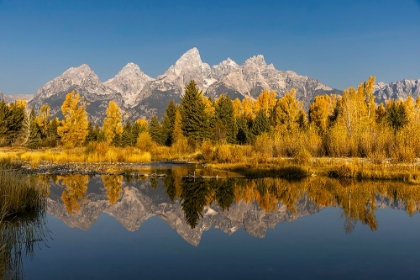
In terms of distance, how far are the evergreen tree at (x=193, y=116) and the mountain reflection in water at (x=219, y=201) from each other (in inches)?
982

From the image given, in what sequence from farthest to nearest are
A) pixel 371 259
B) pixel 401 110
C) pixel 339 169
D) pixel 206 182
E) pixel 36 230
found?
pixel 401 110, pixel 339 169, pixel 206 182, pixel 36 230, pixel 371 259

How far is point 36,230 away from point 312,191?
995 centimetres

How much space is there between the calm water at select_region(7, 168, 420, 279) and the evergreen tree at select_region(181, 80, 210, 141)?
27.2m

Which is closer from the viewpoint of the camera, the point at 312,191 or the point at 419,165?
the point at 312,191

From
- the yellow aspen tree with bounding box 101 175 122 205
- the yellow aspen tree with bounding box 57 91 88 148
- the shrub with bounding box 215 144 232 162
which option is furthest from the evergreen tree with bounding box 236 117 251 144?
the yellow aspen tree with bounding box 101 175 122 205

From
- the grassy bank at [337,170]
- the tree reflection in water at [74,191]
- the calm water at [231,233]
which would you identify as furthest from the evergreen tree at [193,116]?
the calm water at [231,233]

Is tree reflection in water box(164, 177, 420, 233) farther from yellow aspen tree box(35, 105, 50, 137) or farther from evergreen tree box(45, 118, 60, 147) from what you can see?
yellow aspen tree box(35, 105, 50, 137)

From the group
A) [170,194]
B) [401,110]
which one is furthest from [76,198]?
[401,110]

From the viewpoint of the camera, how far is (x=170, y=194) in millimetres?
14664

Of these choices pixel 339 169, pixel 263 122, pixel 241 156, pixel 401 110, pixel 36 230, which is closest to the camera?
pixel 36 230

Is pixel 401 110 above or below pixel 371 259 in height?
above

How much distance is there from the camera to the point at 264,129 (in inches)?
2141

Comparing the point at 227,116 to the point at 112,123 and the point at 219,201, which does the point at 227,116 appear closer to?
the point at 112,123

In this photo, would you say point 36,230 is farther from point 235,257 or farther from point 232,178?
point 232,178
